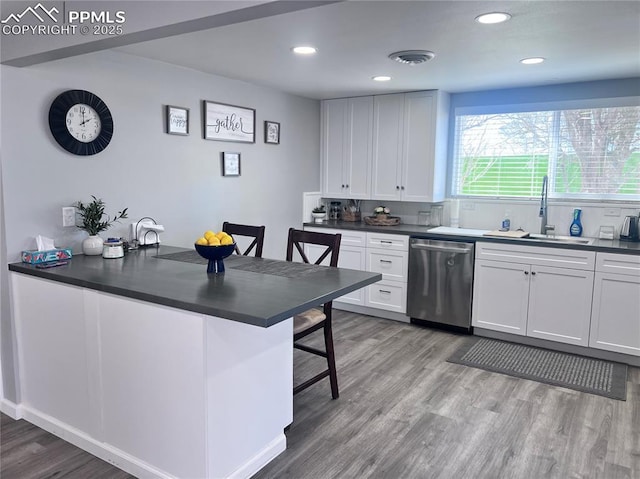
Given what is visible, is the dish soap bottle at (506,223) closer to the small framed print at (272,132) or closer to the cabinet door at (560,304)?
the cabinet door at (560,304)

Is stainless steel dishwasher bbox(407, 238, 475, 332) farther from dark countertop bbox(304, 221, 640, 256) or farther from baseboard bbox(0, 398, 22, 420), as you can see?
baseboard bbox(0, 398, 22, 420)

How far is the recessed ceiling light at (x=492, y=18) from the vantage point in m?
2.23

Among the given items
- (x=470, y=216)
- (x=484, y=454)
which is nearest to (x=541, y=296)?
(x=470, y=216)

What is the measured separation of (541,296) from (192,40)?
3108 millimetres

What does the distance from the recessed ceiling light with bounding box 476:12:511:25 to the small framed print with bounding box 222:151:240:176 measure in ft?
7.24

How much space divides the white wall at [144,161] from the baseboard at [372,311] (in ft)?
2.71

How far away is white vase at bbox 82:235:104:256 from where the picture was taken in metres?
2.76

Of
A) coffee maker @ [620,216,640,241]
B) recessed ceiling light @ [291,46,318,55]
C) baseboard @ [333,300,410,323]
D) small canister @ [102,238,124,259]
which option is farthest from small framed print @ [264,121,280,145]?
coffee maker @ [620,216,640,241]

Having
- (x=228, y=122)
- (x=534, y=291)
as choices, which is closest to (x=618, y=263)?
(x=534, y=291)

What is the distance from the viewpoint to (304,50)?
2910 millimetres

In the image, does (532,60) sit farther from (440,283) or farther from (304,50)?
(440,283)

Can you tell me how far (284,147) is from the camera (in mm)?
4500

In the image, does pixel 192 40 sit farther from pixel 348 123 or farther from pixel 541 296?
pixel 541 296

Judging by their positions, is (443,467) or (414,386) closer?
(443,467)
